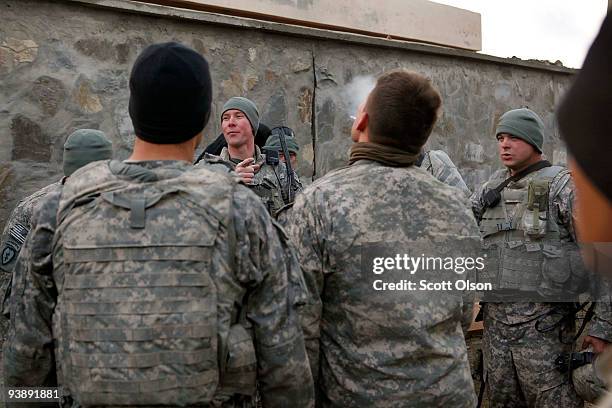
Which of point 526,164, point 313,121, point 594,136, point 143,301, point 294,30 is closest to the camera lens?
point 594,136

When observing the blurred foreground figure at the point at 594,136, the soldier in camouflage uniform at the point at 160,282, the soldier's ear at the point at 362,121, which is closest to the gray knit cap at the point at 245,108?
→ the soldier's ear at the point at 362,121

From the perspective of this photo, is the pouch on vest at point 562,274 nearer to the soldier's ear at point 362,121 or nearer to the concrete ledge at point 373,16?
the soldier's ear at point 362,121

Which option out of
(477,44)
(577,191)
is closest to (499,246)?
(577,191)

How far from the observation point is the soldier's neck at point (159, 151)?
82.5 inches

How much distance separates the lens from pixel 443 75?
7348 mm

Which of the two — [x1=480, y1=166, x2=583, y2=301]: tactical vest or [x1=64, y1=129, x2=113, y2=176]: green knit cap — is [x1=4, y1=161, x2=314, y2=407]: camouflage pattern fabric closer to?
[x1=64, y1=129, x2=113, y2=176]: green knit cap

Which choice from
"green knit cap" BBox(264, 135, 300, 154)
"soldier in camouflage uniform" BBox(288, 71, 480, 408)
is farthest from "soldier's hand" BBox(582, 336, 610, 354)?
"green knit cap" BBox(264, 135, 300, 154)

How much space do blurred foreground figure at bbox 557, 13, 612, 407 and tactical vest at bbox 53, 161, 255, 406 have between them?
3.79 feet

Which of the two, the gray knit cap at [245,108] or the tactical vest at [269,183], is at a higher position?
Answer: the gray knit cap at [245,108]

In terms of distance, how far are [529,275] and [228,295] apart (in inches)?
111

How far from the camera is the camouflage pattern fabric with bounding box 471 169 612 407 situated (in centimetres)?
421

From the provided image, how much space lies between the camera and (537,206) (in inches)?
169

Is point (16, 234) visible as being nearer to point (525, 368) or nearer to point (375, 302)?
point (375, 302)

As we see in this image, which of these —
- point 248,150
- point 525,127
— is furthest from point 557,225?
point 248,150
